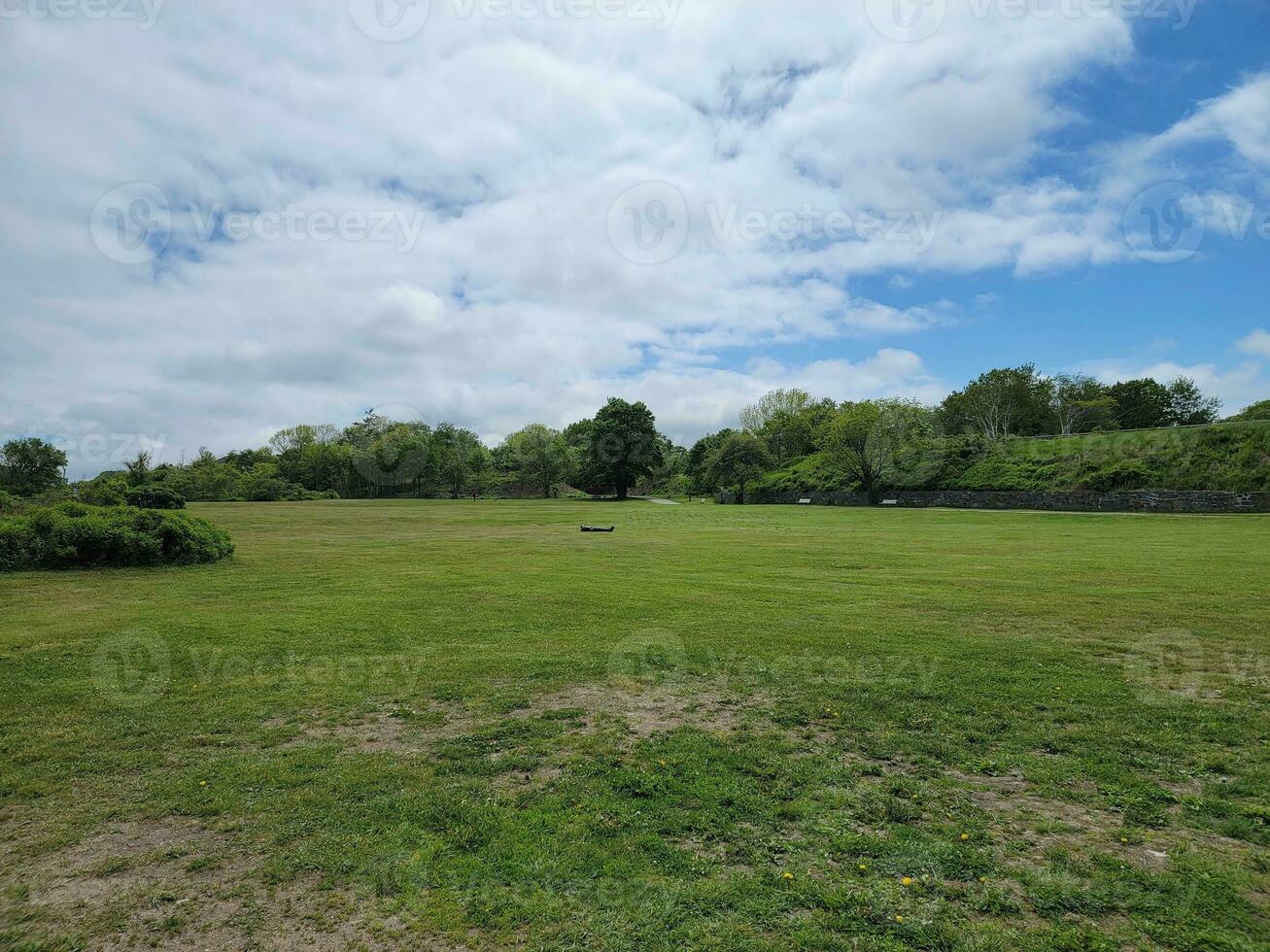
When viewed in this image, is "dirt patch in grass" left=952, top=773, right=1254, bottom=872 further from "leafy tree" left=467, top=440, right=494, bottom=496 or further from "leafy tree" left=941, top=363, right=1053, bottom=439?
"leafy tree" left=941, top=363, right=1053, bottom=439

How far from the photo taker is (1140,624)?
34.6ft

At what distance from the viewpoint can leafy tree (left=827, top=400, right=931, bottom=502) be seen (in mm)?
57531

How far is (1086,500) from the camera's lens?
→ 4406cm

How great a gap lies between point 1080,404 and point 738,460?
56.8 metres

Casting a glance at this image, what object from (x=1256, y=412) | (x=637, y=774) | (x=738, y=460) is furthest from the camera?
(x=1256, y=412)

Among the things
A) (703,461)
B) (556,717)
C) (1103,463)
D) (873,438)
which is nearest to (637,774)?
(556,717)

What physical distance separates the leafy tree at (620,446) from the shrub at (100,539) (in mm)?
56045

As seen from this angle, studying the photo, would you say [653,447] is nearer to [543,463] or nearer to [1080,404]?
[543,463]

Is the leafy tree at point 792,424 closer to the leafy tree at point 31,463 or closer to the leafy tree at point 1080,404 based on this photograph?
the leafy tree at point 1080,404

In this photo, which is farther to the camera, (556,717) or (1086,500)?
(1086,500)

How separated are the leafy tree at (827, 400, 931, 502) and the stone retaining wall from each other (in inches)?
89.1

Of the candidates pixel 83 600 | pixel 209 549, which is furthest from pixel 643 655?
pixel 209 549

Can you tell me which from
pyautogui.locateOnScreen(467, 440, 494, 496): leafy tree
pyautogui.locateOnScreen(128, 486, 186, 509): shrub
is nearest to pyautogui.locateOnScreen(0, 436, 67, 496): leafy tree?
pyautogui.locateOnScreen(128, 486, 186, 509): shrub

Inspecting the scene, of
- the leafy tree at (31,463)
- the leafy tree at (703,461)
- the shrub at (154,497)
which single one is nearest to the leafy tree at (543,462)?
the leafy tree at (703,461)
